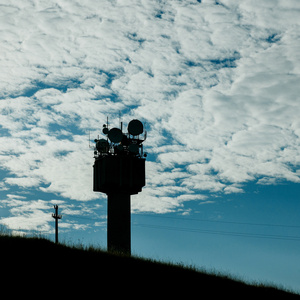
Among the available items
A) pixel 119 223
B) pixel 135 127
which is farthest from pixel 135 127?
pixel 119 223

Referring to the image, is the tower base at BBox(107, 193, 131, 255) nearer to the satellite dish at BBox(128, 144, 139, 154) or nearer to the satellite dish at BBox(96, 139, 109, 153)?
the satellite dish at BBox(128, 144, 139, 154)

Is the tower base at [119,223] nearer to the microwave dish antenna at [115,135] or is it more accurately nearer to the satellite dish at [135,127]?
the microwave dish antenna at [115,135]

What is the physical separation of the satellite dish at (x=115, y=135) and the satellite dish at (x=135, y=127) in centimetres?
101

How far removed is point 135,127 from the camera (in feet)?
146

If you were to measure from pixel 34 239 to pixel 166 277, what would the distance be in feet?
A: 23.5

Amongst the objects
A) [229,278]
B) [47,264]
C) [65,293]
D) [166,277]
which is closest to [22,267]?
[47,264]

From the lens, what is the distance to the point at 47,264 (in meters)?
21.0

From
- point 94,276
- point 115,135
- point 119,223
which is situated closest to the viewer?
point 94,276

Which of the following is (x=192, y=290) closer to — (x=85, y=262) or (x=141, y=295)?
(x=141, y=295)

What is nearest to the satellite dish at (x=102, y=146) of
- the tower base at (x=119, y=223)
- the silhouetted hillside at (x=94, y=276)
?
the tower base at (x=119, y=223)

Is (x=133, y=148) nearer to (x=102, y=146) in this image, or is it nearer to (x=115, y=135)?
(x=115, y=135)

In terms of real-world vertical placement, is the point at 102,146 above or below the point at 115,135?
below

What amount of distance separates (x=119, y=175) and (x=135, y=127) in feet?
17.2

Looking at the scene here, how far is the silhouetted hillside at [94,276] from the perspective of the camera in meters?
19.0
